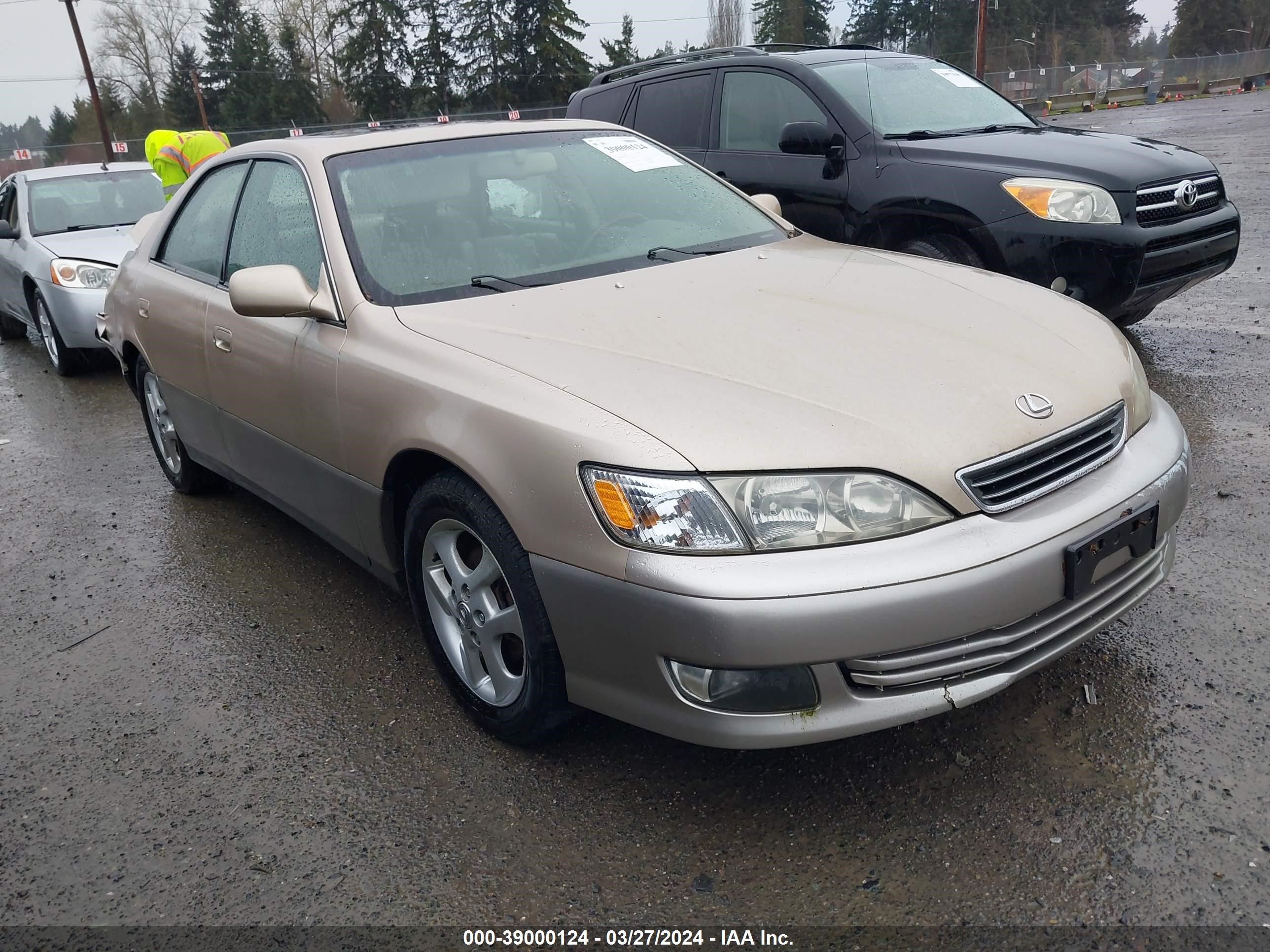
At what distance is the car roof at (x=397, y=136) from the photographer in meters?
3.34

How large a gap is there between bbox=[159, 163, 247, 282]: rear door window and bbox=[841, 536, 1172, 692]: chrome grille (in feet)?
9.48

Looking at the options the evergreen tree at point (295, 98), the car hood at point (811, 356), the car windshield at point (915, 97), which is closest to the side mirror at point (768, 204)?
the car hood at point (811, 356)

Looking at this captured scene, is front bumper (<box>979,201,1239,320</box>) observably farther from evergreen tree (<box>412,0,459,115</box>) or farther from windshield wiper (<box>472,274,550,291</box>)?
evergreen tree (<box>412,0,459,115</box>)

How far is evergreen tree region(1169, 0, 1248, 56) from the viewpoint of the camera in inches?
2709

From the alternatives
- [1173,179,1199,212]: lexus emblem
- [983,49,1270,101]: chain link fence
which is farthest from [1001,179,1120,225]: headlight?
[983,49,1270,101]: chain link fence

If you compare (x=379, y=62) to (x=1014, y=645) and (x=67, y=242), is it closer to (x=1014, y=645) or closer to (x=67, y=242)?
(x=67, y=242)

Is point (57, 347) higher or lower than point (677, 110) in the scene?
lower

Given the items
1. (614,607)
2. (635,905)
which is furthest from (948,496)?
(635,905)

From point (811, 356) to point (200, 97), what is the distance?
2230 inches

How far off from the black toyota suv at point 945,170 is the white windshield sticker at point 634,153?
198cm

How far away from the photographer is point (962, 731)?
2.58 metres

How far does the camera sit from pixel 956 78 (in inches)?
254

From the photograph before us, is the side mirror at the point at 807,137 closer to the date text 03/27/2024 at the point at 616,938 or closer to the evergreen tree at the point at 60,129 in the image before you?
the date text 03/27/2024 at the point at 616,938

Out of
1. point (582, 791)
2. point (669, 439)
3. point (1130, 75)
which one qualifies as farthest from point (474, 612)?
point (1130, 75)
